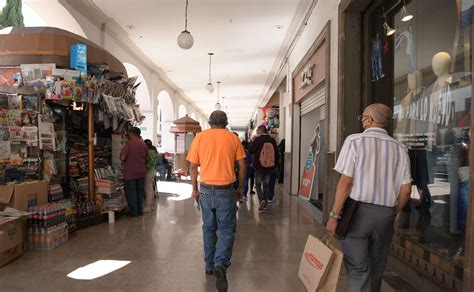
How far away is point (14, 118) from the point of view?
409cm

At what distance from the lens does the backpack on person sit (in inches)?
252

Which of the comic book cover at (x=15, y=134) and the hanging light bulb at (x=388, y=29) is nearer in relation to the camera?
the hanging light bulb at (x=388, y=29)

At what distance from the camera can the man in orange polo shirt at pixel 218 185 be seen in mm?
2943

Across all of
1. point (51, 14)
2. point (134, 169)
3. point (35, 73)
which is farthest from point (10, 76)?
point (51, 14)

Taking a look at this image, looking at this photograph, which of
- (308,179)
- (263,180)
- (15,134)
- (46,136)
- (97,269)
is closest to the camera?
(97,269)

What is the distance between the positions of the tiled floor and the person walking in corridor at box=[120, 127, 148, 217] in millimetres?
273

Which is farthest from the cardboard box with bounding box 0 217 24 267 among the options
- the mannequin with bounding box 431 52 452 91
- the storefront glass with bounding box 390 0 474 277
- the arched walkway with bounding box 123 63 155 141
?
the arched walkway with bounding box 123 63 155 141

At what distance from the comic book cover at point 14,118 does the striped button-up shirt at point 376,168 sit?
3670 mm

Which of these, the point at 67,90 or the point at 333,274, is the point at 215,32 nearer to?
the point at 67,90

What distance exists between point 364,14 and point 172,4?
11.8ft

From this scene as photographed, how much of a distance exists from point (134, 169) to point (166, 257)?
2.27 meters

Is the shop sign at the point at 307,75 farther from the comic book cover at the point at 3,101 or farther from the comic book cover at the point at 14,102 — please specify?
the comic book cover at the point at 3,101

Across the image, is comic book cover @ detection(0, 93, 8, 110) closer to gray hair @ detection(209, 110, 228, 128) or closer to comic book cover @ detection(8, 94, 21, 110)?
comic book cover @ detection(8, 94, 21, 110)

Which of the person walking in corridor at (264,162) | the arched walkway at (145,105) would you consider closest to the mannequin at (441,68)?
the person walking in corridor at (264,162)
